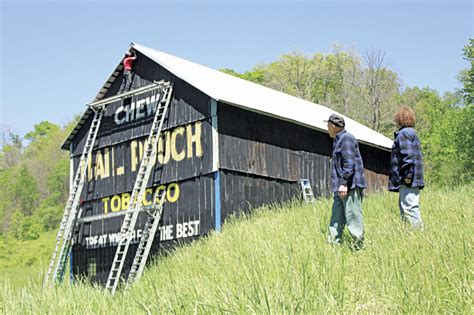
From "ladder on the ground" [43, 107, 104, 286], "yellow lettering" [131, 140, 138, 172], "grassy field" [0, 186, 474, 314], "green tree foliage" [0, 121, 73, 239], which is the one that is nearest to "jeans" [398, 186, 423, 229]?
"grassy field" [0, 186, 474, 314]

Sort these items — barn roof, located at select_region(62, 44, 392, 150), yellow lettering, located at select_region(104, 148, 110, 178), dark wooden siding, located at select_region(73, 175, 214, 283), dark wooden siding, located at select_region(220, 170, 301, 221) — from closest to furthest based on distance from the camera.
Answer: dark wooden siding, located at select_region(220, 170, 301, 221), dark wooden siding, located at select_region(73, 175, 214, 283), barn roof, located at select_region(62, 44, 392, 150), yellow lettering, located at select_region(104, 148, 110, 178)

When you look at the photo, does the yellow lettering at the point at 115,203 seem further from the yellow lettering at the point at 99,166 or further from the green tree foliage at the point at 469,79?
the green tree foliage at the point at 469,79

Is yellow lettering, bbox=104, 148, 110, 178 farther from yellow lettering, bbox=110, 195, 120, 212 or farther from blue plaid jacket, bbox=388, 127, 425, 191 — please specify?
blue plaid jacket, bbox=388, 127, 425, 191

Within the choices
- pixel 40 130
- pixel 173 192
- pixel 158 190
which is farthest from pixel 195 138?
pixel 40 130

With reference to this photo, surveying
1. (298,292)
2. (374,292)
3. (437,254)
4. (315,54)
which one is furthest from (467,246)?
(315,54)

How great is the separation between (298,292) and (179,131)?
11.1m

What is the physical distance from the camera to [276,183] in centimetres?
1612

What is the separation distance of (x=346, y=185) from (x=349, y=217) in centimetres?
45

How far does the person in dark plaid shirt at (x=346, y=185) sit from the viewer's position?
311 inches

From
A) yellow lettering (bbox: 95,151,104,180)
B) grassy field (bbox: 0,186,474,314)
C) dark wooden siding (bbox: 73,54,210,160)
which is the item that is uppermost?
dark wooden siding (bbox: 73,54,210,160)

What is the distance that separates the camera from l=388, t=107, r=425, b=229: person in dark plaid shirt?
827 centimetres

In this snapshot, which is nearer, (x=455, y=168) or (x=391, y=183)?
(x=391, y=183)

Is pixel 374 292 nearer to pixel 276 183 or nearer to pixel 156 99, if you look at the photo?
pixel 276 183

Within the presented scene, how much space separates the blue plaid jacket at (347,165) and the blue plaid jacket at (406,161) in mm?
651
